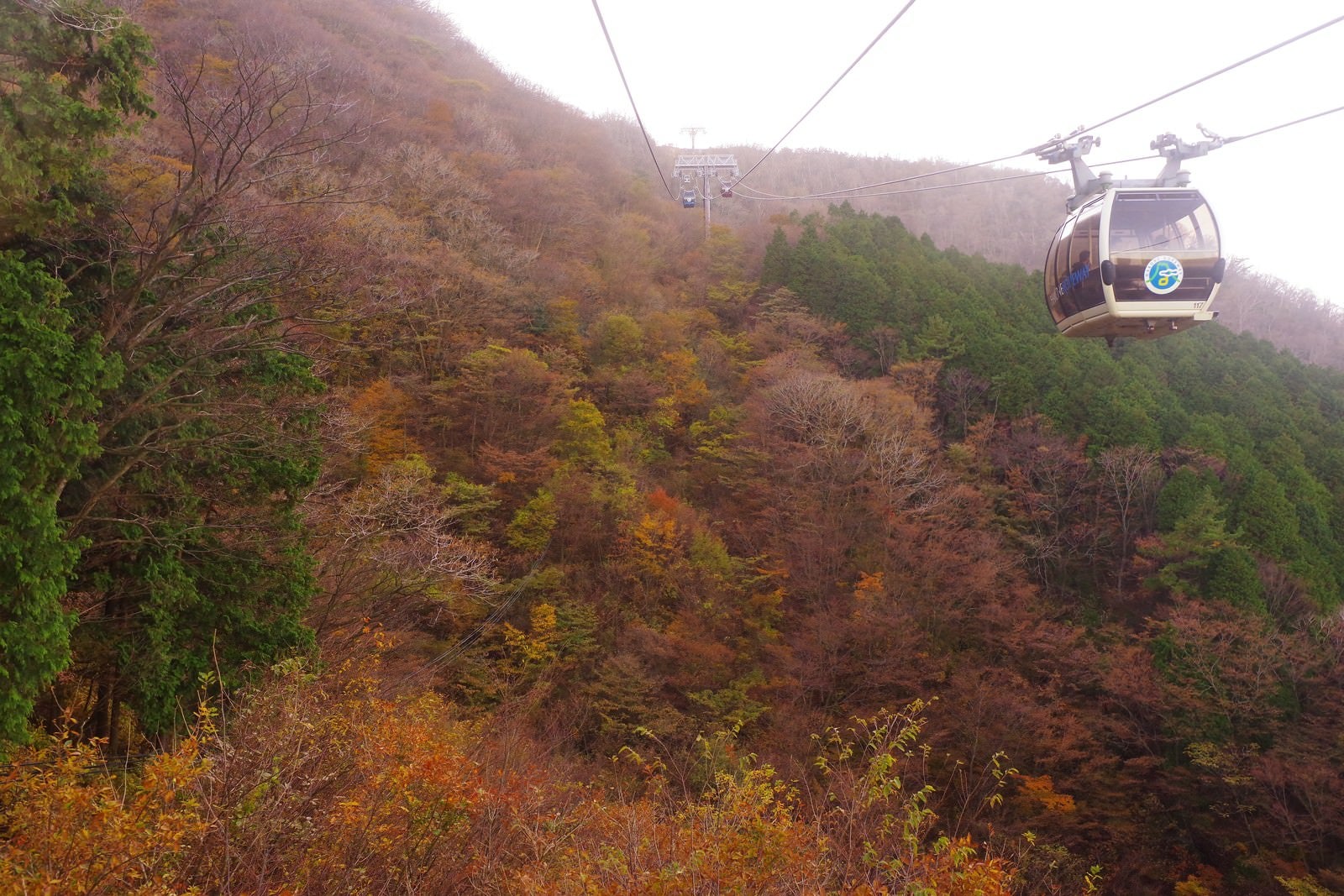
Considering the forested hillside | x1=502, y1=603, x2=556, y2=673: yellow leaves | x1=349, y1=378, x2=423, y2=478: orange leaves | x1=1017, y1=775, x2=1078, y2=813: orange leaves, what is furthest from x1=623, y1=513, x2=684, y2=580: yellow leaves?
x1=1017, y1=775, x2=1078, y2=813: orange leaves

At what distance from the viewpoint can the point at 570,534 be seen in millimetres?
16938

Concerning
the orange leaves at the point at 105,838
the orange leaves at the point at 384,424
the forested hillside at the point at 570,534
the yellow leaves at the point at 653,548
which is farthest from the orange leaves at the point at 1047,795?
the orange leaves at the point at 384,424

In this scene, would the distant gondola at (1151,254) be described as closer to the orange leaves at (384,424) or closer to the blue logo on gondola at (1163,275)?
the blue logo on gondola at (1163,275)

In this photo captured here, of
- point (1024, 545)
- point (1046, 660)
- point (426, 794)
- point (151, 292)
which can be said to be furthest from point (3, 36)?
point (1024, 545)

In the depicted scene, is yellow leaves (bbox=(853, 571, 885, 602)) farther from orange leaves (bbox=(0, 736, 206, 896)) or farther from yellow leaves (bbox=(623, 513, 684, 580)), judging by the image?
orange leaves (bbox=(0, 736, 206, 896))

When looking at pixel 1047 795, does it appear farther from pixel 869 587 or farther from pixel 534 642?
pixel 534 642

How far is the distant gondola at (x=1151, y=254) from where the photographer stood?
5.82 meters

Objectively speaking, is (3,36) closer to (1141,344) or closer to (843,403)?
(843,403)

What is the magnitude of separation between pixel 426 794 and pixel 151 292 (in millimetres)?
5642

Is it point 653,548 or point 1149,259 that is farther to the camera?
point 653,548

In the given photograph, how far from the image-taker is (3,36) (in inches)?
202

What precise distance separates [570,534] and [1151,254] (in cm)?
1317

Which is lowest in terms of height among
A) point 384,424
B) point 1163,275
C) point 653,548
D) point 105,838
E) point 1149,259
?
point 653,548

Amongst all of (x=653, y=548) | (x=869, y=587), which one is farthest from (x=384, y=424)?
(x=869, y=587)
